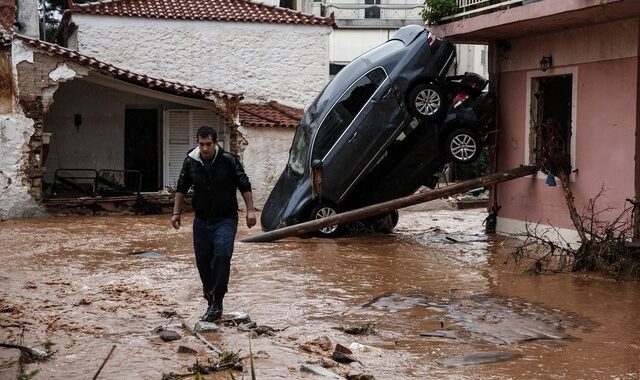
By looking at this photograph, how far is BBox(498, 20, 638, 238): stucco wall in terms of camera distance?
13180 mm

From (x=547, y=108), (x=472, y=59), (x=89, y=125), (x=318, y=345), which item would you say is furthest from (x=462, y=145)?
(x=472, y=59)

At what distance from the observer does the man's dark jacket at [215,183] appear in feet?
29.0

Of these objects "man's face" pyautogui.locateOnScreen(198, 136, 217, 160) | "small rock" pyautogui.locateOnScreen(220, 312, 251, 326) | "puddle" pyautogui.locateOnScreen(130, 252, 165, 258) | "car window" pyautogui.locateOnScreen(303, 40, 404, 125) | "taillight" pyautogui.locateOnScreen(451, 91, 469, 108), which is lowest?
"puddle" pyautogui.locateOnScreen(130, 252, 165, 258)

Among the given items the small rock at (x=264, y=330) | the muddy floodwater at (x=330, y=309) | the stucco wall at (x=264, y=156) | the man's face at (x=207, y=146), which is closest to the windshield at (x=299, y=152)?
the muddy floodwater at (x=330, y=309)

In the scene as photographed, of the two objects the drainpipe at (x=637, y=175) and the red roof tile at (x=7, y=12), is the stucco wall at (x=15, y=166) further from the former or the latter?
the drainpipe at (x=637, y=175)

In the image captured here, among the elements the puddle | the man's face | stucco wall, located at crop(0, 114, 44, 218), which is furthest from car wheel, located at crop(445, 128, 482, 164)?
stucco wall, located at crop(0, 114, 44, 218)

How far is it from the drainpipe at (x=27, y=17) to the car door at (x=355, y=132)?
14.7m

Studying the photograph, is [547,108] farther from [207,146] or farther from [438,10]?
[207,146]

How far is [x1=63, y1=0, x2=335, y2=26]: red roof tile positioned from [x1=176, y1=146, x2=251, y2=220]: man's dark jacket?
17534 mm

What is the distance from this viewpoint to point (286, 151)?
24516 mm

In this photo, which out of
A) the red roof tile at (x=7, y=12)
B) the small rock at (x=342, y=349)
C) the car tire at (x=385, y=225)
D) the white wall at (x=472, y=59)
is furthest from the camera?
the white wall at (x=472, y=59)

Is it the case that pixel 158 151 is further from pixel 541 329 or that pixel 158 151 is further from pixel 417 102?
pixel 541 329

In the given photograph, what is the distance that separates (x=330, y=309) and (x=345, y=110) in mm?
6616

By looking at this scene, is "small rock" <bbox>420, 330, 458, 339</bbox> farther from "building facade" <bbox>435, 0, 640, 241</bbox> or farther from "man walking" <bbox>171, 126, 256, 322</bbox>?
"building facade" <bbox>435, 0, 640, 241</bbox>
